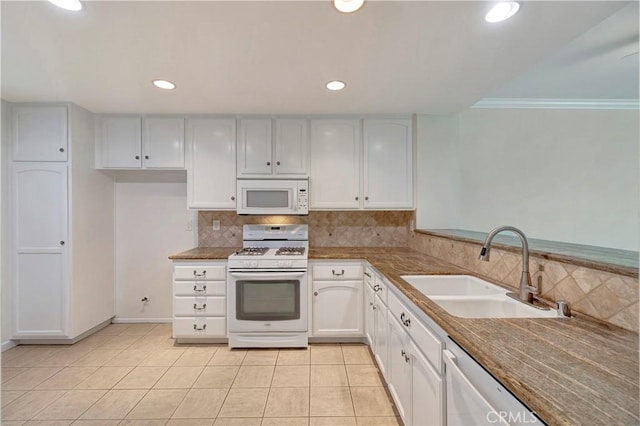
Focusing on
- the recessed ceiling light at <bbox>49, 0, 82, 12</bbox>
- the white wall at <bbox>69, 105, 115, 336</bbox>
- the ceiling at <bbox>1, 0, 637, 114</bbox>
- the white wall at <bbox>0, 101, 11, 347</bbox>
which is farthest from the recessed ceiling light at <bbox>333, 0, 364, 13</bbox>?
the white wall at <bbox>0, 101, 11, 347</bbox>

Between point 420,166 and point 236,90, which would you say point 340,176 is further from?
point 236,90

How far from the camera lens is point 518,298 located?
1.25m

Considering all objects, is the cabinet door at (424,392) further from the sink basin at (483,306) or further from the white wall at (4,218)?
the white wall at (4,218)

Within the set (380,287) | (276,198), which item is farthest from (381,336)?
(276,198)

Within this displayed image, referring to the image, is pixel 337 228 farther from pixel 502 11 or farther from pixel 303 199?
pixel 502 11

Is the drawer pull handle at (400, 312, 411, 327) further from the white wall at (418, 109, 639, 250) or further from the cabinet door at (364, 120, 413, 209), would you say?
the white wall at (418, 109, 639, 250)

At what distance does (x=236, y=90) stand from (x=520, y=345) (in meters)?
2.33

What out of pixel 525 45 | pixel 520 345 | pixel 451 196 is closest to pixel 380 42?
pixel 525 45

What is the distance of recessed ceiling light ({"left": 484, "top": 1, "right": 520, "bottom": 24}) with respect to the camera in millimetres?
1208

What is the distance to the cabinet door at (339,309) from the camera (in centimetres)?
247

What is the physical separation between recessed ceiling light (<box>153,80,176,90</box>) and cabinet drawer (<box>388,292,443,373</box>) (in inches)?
88.7

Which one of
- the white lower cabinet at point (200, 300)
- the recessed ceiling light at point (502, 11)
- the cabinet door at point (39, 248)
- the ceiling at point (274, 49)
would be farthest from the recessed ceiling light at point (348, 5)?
the cabinet door at point (39, 248)

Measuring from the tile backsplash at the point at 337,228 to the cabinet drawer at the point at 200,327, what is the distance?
2.78 feet

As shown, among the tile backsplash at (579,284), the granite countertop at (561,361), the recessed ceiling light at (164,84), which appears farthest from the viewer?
the recessed ceiling light at (164,84)
